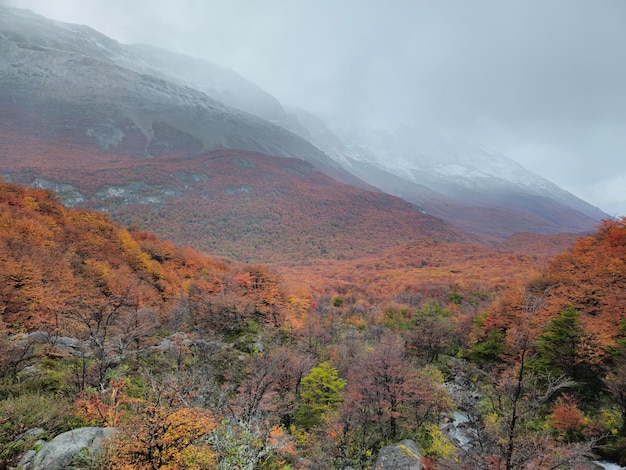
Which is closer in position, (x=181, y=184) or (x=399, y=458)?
(x=399, y=458)

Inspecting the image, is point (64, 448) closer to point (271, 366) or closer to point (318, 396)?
point (271, 366)

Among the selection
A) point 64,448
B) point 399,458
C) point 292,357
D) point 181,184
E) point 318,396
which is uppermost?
point 64,448

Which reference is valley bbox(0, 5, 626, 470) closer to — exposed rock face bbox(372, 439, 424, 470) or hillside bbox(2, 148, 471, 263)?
exposed rock face bbox(372, 439, 424, 470)

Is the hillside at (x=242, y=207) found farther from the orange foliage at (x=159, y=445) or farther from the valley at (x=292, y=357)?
→ the orange foliage at (x=159, y=445)

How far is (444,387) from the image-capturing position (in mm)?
26219

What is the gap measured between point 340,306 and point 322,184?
5401 inches

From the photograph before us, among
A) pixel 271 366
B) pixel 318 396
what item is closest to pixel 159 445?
pixel 271 366

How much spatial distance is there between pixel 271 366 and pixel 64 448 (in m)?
12.0

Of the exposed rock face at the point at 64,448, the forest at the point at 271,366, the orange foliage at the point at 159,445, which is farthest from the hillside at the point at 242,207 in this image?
the orange foliage at the point at 159,445

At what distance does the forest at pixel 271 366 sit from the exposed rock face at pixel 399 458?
107cm

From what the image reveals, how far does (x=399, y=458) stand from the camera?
1502cm

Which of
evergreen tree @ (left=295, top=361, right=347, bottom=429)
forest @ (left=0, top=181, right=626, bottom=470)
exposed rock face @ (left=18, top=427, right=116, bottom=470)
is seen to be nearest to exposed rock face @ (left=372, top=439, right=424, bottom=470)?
forest @ (left=0, top=181, right=626, bottom=470)

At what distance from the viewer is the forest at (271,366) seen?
348 inches

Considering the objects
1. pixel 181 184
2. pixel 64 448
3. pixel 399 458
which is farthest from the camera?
pixel 181 184
